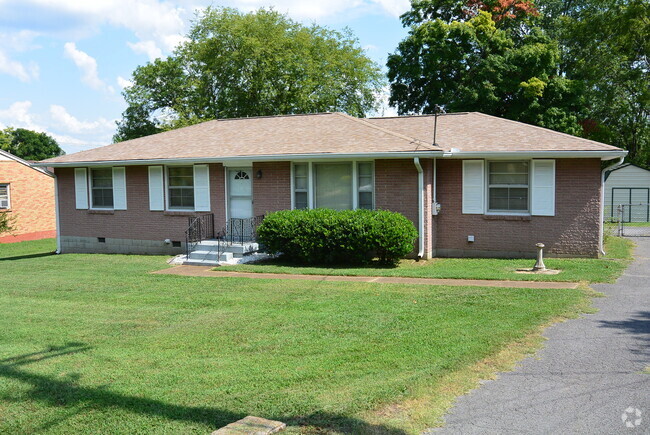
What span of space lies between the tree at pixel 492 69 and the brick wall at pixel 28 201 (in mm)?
20024

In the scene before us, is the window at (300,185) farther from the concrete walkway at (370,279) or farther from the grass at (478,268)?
the concrete walkway at (370,279)

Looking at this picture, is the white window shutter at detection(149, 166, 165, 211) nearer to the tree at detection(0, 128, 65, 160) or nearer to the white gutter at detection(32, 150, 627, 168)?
the white gutter at detection(32, 150, 627, 168)

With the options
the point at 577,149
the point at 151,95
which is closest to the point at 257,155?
the point at 577,149

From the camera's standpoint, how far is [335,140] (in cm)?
1623

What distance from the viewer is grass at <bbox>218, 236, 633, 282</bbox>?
1197 cm

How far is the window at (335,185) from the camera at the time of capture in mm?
15508

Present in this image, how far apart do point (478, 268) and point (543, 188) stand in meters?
3.15

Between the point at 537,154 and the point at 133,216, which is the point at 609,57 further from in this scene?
the point at 133,216

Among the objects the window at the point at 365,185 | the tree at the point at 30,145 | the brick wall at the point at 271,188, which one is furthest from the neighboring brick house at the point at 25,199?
the tree at the point at 30,145

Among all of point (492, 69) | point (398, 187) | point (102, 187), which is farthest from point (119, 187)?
point (492, 69)

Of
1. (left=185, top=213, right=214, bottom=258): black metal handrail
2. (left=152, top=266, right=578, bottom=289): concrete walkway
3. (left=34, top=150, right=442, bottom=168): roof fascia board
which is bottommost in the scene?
(left=152, top=266, right=578, bottom=289): concrete walkway

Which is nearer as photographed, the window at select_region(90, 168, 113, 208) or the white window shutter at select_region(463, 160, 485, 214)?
the white window shutter at select_region(463, 160, 485, 214)

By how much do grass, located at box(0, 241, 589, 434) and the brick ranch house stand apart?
178 inches

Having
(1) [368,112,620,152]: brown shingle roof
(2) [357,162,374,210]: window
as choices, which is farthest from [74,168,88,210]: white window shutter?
(1) [368,112,620,152]: brown shingle roof
